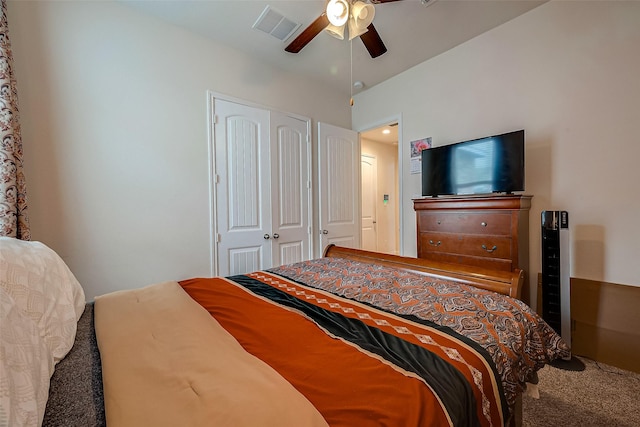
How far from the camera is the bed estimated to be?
559mm

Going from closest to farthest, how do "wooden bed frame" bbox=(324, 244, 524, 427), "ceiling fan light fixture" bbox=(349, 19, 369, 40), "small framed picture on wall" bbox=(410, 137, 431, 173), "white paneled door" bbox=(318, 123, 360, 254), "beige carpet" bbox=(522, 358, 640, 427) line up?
"wooden bed frame" bbox=(324, 244, 524, 427) → "beige carpet" bbox=(522, 358, 640, 427) → "ceiling fan light fixture" bbox=(349, 19, 369, 40) → "small framed picture on wall" bbox=(410, 137, 431, 173) → "white paneled door" bbox=(318, 123, 360, 254)

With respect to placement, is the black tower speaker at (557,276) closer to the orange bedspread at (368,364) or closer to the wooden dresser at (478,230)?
the wooden dresser at (478,230)

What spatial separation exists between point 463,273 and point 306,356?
108cm

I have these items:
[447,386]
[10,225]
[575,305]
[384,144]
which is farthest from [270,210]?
[384,144]

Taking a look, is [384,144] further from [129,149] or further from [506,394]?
[506,394]

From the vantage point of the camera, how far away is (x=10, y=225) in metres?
1.55

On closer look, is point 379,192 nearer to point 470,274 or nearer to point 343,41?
point 343,41

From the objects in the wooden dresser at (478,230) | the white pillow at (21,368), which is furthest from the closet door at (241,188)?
the white pillow at (21,368)

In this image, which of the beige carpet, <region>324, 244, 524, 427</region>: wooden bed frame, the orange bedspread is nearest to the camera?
the orange bedspread

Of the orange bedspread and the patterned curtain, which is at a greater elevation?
the patterned curtain

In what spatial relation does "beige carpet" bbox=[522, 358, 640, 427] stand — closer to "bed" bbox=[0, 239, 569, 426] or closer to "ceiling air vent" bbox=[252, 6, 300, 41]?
"bed" bbox=[0, 239, 569, 426]

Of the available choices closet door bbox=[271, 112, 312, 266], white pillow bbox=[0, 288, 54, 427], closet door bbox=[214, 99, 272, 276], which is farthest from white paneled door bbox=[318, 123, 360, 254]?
white pillow bbox=[0, 288, 54, 427]

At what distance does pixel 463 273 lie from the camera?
55.8 inches

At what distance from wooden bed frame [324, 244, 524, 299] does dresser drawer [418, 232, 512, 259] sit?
73 cm
